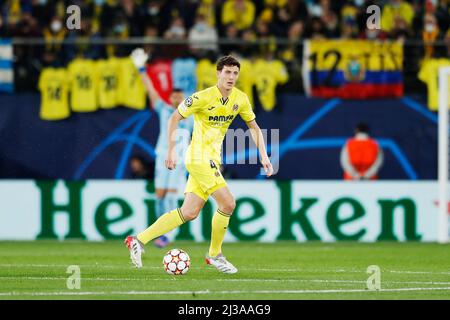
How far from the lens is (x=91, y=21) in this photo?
68.8 ft

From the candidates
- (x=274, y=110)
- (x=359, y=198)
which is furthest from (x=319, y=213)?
(x=274, y=110)

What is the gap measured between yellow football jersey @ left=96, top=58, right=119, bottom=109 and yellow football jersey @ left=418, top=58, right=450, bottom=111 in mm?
4931

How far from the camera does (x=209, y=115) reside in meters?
12.3

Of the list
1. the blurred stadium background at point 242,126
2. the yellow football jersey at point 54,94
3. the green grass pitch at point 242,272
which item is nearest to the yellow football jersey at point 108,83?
the blurred stadium background at point 242,126

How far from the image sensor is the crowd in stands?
20406 millimetres

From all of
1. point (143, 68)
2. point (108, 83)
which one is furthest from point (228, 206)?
point (108, 83)

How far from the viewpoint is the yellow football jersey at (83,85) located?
1883 centimetres

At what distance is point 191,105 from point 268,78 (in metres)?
6.84

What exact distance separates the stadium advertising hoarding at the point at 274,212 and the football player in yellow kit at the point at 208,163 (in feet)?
20.0

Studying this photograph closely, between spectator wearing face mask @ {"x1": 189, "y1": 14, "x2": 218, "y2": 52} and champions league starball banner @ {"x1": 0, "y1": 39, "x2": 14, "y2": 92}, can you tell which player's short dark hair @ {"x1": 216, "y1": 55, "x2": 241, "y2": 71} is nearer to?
champions league starball banner @ {"x1": 0, "y1": 39, "x2": 14, "y2": 92}

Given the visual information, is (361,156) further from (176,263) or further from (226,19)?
(176,263)

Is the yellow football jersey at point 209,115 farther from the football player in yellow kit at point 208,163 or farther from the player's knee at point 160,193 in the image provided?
the player's knee at point 160,193

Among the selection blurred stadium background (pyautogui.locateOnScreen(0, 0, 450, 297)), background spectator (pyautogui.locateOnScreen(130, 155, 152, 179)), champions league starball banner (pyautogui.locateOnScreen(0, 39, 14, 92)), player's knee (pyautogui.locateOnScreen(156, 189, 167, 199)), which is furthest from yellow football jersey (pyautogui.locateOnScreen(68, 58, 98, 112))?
player's knee (pyautogui.locateOnScreen(156, 189, 167, 199))
